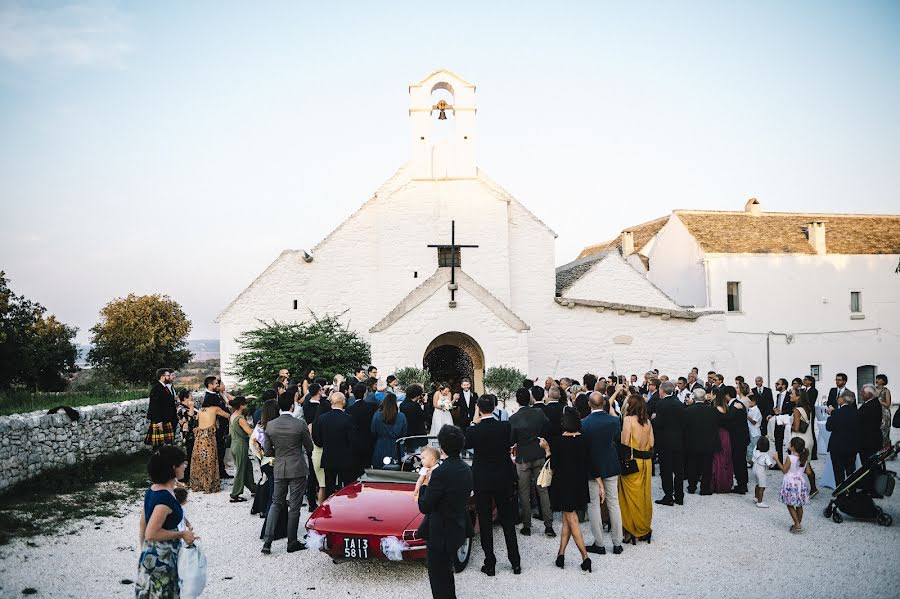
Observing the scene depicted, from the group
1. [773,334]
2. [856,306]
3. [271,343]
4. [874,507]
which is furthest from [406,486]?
[856,306]

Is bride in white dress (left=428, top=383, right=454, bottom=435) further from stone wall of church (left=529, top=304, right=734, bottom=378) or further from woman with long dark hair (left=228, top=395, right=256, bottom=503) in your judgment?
stone wall of church (left=529, top=304, right=734, bottom=378)

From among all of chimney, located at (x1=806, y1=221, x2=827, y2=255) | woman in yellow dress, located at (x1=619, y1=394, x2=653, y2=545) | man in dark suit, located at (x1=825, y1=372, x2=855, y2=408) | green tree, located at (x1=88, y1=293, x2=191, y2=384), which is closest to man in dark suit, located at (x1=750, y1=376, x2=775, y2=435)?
man in dark suit, located at (x1=825, y1=372, x2=855, y2=408)

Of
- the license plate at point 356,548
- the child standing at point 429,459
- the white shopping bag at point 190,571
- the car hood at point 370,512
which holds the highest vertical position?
the child standing at point 429,459

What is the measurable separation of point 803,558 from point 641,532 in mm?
1904

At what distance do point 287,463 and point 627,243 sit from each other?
31943 mm

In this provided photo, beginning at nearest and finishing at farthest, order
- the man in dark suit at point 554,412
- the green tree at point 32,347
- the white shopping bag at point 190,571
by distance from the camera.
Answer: the white shopping bag at point 190,571 → the man in dark suit at point 554,412 → the green tree at point 32,347

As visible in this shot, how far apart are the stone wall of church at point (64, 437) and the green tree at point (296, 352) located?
491 centimetres

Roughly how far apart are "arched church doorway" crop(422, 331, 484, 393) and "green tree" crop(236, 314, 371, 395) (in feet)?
8.24

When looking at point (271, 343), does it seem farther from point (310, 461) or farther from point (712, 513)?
point (712, 513)

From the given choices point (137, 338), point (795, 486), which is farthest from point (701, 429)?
point (137, 338)

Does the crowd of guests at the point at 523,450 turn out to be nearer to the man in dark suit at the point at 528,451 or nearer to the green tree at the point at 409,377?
the man in dark suit at the point at 528,451

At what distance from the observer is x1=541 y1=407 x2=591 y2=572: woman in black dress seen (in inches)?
296

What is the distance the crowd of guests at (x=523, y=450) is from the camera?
7492 millimetres

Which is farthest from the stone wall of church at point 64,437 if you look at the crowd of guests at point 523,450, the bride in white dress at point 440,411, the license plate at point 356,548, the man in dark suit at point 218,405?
the bride in white dress at point 440,411
